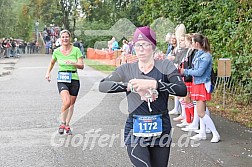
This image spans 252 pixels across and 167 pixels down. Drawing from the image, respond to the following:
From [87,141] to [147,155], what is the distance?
3.77m

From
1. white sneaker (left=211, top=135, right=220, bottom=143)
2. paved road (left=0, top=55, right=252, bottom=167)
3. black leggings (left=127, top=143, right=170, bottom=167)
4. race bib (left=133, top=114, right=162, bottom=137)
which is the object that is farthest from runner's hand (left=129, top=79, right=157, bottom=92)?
white sneaker (left=211, top=135, right=220, bottom=143)

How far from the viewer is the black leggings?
4.25m

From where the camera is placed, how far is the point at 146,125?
427cm

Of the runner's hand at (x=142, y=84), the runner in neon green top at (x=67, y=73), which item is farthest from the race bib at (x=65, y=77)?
the runner's hand at (x=142, y=84)

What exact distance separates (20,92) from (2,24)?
101ft

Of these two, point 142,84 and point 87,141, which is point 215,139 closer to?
point 87,141

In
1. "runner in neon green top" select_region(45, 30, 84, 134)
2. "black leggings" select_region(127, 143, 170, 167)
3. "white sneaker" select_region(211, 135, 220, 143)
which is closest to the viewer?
"black leggings" select_region(127, 143, 170, 167)

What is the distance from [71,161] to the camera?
21.9 feet

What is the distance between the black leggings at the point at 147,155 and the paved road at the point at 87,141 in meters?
2.10

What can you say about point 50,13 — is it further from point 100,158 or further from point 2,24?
point 100,158

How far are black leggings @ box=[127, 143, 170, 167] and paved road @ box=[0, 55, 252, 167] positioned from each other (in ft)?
6.91

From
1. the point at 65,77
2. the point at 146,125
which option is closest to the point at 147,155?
the point at 146,125

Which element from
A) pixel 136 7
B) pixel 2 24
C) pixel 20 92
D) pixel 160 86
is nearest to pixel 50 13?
pixel 2 24

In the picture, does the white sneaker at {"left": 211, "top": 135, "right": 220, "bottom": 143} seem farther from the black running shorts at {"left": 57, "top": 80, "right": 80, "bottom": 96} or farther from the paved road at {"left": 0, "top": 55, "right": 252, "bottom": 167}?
the black running shorts at {"left": 57, "top": 80, "right": 80, "bottom": 96}
